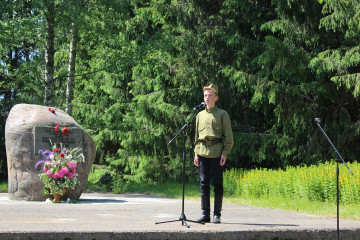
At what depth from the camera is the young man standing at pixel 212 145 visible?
598cm

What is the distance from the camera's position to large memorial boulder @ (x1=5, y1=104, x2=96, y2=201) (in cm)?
967

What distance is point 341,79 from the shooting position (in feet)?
41.7

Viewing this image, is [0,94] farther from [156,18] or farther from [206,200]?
[206,200]

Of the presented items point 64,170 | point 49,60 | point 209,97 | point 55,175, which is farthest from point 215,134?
point 49,60

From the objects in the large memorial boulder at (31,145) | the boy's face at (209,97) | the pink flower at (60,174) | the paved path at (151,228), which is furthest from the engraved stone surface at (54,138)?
the boy's face at (209,97)

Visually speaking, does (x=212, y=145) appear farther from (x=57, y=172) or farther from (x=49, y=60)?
(x=49, y=60)

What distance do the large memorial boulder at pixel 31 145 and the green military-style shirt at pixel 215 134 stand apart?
4698 mm

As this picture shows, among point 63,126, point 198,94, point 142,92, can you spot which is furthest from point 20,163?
point 142,92

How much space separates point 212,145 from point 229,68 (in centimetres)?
966

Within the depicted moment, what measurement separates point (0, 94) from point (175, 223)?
53.1ft

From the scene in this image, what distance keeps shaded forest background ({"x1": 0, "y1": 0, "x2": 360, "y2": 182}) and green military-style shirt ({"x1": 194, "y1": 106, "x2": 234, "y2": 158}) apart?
753 centimetres

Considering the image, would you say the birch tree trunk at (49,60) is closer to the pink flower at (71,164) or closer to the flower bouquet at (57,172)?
the flower bouquet at (57,172)

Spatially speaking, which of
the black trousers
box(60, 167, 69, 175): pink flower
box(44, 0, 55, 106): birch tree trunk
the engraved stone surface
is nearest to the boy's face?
the black trousers

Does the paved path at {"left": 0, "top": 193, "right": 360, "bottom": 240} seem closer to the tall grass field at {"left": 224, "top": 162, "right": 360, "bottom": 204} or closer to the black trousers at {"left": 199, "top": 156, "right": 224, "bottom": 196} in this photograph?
the black trousers at {"left": 199, "top": 156, "right": 224, "bottom": 196}
